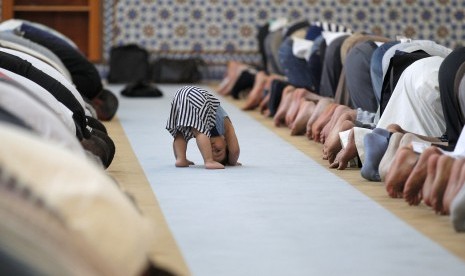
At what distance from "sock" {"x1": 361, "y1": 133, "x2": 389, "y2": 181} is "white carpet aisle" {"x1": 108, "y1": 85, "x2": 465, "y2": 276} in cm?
16

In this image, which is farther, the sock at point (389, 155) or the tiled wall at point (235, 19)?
the tiled wall at point (235, 19)

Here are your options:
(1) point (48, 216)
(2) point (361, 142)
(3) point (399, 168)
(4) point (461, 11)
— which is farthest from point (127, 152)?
(4) point (461, 11)

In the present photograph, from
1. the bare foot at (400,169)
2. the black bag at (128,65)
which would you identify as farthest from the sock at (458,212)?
the black bag at (128,65)

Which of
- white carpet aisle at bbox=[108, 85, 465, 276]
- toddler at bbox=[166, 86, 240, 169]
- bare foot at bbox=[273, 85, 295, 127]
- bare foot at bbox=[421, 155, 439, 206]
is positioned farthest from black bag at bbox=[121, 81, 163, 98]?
bare foot at bbox=[421, 155, 439, 206]

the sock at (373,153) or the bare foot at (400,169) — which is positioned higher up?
the bare foot at (400,169)

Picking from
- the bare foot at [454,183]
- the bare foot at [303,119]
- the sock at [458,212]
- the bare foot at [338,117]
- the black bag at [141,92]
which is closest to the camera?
the sock at [458,212]

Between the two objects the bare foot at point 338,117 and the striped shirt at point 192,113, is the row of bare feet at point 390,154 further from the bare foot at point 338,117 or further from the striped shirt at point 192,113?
the striped shirt at point 192,113

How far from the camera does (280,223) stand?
5.35 metres

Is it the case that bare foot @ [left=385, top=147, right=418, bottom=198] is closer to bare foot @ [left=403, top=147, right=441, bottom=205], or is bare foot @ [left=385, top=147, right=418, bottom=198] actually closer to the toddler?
bare foot @ [left=403, top=147, right=441, bottom=205]

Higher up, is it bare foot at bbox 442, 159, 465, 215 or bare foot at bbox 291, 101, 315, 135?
bare foot at bbox 442, 159, 465, 215

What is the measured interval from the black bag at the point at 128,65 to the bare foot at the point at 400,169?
10.2 meters

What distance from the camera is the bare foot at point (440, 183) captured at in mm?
5582

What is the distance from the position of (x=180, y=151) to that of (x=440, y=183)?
6.96 feet

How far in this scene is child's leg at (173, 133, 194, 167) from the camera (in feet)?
23.7
